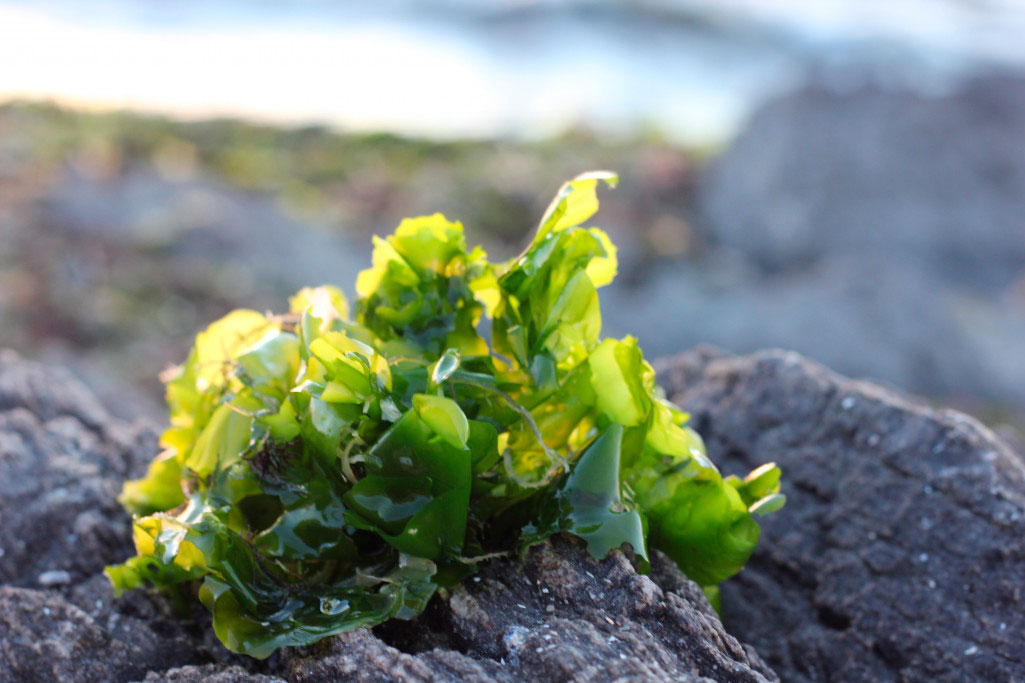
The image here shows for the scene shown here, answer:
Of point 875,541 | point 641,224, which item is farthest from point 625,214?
point 875,541

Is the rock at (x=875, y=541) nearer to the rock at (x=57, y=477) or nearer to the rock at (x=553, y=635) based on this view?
the rock at (x=553, y=635)

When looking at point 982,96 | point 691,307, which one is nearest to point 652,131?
point 982,96

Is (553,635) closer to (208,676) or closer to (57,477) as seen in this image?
(208,676)

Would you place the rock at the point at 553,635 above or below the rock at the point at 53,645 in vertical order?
above

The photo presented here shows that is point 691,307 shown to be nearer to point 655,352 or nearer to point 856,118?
point 655,352

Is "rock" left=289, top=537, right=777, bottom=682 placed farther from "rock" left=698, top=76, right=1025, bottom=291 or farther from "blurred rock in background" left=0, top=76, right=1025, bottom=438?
"rock" left=698, top=76, right=1025, bottom=291

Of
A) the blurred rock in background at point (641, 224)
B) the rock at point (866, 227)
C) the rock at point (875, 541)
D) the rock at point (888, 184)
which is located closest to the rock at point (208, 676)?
the rock at point (875, 541)
